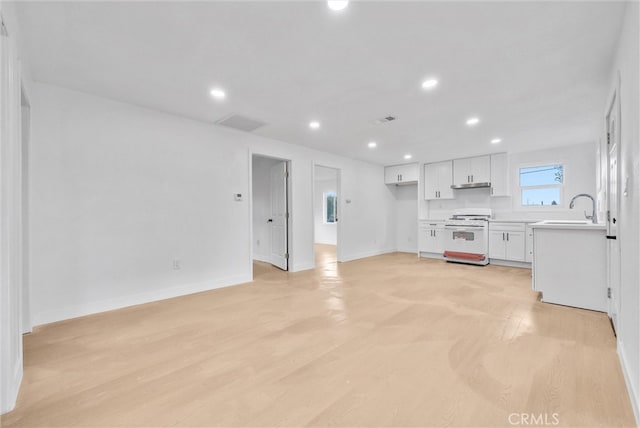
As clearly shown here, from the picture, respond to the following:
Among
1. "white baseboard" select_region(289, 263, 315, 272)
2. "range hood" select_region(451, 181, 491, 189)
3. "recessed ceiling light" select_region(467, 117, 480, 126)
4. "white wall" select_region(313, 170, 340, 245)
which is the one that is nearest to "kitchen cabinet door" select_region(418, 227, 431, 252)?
"range hood" select_region(451, 181, 491, 189)

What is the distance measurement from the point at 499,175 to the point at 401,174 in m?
2.11

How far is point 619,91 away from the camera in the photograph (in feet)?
6.77

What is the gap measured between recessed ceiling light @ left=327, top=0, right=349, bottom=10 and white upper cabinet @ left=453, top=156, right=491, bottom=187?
5.42 metres

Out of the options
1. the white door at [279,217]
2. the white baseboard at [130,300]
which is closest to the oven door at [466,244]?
the white door at [279,217]

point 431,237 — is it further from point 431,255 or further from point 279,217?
point 279,217

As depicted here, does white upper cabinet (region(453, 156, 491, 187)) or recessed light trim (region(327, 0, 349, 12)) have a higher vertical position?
recessed light trim (region(327, 0, 349, 12))

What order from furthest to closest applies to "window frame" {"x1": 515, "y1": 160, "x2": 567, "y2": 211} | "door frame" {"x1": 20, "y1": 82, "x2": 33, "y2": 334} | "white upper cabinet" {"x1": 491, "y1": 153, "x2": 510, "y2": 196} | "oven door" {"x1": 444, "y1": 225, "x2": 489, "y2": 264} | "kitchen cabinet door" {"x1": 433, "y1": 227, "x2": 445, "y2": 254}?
"kitchen cabinet door" {"x1": 433, "y1": 227, "x2": 445, "y2": 254} < "white upper cabinet" {"x1": 491, "y1": 153, "x2": 510, "y2": 196} < "oven door" {"x1": 444, "y1": 225, "x2": 489, "y2": 264} < "window frame" {"x1": 515, "y1": 160, "x2": 567, "y2": 211} < "door frame" {"x1": 20, "y1": 82, "x2": 33, "y2": 334}

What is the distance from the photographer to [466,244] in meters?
5.83

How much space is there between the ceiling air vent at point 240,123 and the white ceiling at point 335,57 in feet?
0.40

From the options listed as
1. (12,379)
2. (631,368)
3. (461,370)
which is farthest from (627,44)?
(12,379)

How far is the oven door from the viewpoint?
5.61m

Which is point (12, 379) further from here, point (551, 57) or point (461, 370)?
point (551, 57)

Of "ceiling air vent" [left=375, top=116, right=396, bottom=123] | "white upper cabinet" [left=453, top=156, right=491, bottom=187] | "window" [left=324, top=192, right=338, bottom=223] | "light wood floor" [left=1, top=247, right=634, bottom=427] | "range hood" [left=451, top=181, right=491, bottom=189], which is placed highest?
"ceiling air vent" [left=375, top=116, right=396, bottom=123]

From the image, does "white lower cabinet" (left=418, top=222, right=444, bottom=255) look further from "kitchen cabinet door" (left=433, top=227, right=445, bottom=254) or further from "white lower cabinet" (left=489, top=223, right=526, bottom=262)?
"white lower cabinet" (left=489, top=223, right=526, bottom=262)
